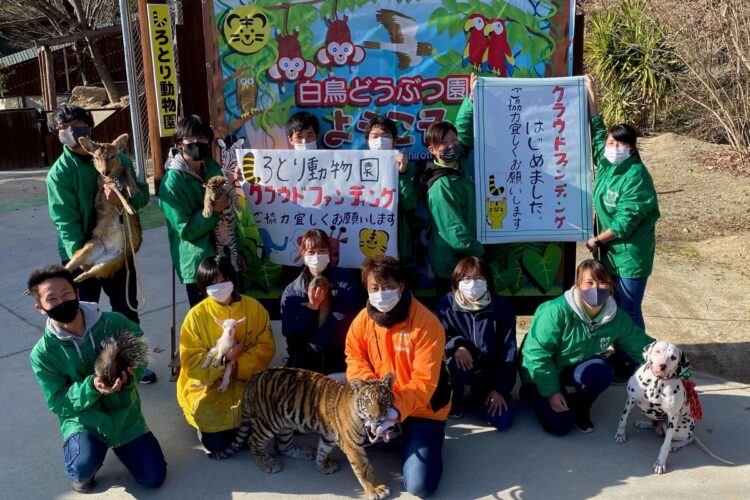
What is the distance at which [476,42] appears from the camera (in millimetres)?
4508

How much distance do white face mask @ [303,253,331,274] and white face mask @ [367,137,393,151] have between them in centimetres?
90

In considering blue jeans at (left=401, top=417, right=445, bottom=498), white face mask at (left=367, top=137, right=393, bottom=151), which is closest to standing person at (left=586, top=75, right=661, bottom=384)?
white face mask at (left=367, top=137, right=393, bottom=151)

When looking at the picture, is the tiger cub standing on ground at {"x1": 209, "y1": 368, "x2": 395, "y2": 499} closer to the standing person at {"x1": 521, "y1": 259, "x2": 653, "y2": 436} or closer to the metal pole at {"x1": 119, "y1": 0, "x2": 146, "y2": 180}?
the standing person at {"x1": 521, "y1": 259, "x2": 653, "y2": 436}

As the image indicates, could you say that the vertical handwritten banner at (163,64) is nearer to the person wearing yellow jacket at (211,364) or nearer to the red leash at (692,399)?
the person wearing yellow jacket at (211,364)

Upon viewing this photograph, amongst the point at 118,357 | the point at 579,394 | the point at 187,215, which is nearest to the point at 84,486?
the point at 118,357

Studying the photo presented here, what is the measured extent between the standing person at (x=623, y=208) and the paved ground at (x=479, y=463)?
0.75 meters

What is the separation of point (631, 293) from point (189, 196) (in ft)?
9.49

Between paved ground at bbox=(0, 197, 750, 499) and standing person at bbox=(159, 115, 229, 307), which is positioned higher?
standing person at bbox=(159, 115, 229, 307)

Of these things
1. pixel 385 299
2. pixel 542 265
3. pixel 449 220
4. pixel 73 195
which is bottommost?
pixel 542 265

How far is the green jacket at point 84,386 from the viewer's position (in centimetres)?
333

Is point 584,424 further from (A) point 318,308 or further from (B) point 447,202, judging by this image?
(A) point 318,308

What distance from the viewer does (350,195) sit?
4.48 metres

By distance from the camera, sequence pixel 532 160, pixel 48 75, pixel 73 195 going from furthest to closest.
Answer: pixel 48 75 < pixel 532 160 < pixel 73 195

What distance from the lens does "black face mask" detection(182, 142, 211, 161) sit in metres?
4.09
